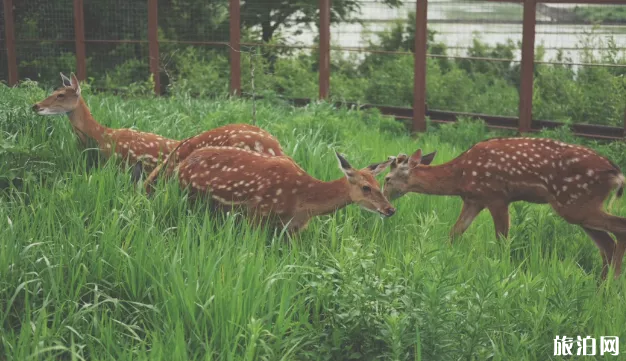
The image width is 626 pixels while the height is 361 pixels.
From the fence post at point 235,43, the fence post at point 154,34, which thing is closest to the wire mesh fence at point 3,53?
the fence post at point 154,34

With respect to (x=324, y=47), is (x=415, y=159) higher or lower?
lower

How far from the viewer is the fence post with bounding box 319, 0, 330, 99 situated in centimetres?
1355

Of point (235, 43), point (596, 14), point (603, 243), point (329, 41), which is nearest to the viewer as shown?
point (603, 243)

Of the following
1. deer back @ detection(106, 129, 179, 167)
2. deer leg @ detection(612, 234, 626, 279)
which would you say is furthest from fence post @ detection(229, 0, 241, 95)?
deer leg @ detection(612, 234, 626, 279)

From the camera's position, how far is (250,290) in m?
5.14

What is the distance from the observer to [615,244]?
6.94 meters

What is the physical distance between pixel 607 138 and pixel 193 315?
301 inches

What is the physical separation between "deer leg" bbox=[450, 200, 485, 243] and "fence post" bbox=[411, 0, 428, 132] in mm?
5574

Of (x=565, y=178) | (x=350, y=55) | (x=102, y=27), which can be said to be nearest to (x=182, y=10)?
(x=102, y=27)

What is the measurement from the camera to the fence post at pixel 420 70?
12.7 meters

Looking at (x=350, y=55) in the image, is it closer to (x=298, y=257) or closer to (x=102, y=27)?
(x=102, y=27)

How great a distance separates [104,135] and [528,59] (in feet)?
19.3

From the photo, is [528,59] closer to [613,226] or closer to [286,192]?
[613,226]

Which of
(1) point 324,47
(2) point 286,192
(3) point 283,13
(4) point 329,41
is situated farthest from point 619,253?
(3) point 283,13
